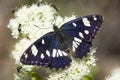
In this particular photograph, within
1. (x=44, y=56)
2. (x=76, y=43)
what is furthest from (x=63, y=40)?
(x=44, y=56)

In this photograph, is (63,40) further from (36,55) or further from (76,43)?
(36,55)

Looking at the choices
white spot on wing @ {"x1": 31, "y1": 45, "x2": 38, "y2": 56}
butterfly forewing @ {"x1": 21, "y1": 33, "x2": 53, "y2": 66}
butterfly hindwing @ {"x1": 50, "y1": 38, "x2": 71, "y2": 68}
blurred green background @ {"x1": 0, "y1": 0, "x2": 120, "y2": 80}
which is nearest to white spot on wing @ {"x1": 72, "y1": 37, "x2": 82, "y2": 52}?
butterfly hindwing @ {"x1": 50, "y1": 38, "x2": 71, "y2": 68}

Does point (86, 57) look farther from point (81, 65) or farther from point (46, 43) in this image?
point (46, 43)

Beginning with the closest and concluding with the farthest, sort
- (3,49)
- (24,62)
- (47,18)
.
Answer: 1. (24,62)
2. (47,18)
3. (3,49)

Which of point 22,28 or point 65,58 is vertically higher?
point 22,28

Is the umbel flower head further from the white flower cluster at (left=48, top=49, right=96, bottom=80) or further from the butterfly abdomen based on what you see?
the butterfly abdomen

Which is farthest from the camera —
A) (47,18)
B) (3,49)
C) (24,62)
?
(3,49)

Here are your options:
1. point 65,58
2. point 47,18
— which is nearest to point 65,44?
point 65,58
